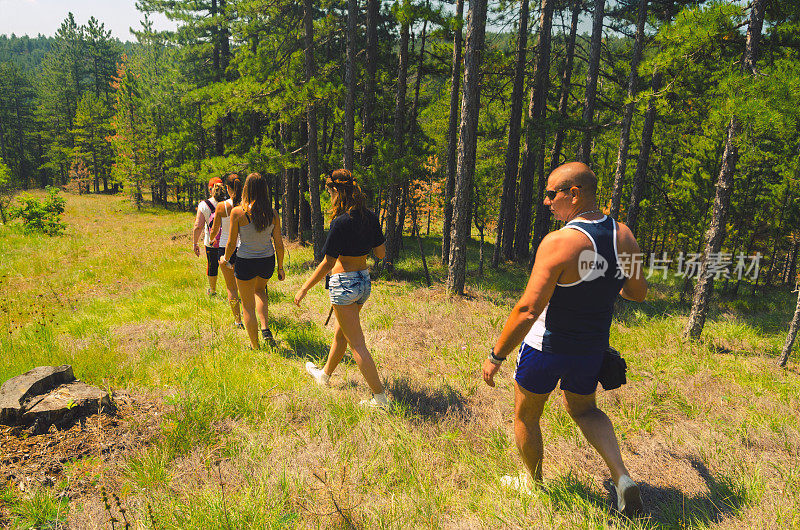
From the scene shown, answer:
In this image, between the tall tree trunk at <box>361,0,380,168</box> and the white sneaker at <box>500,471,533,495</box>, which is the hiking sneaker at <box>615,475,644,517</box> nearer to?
the white sneaker at <box>500,471,533,495</box>

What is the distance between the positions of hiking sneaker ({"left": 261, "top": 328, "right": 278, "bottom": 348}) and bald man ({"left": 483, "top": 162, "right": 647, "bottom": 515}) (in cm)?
364

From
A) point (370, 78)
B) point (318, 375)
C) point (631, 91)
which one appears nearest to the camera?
point (318, 375)

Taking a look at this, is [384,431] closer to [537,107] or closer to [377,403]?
[377,403]

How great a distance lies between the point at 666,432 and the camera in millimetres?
3703

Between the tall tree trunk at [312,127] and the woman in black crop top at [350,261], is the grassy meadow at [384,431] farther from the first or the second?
the tall tree trunk at [312,127]

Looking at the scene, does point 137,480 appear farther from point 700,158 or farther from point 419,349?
point 700,158

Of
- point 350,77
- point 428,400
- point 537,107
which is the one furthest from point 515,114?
point 428,400

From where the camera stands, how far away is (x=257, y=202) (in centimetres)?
481

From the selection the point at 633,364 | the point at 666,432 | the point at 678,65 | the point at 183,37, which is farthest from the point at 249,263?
the point at 183,37

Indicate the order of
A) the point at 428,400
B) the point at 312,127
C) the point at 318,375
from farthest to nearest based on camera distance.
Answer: the point at 312,127 → the point at 318,375 → the point at 428,400

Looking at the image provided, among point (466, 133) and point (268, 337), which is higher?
point (466, 133)

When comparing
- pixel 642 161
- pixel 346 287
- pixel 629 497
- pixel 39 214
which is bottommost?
pixel 629 497

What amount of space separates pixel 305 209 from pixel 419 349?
1636 cm

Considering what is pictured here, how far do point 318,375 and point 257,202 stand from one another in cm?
222
